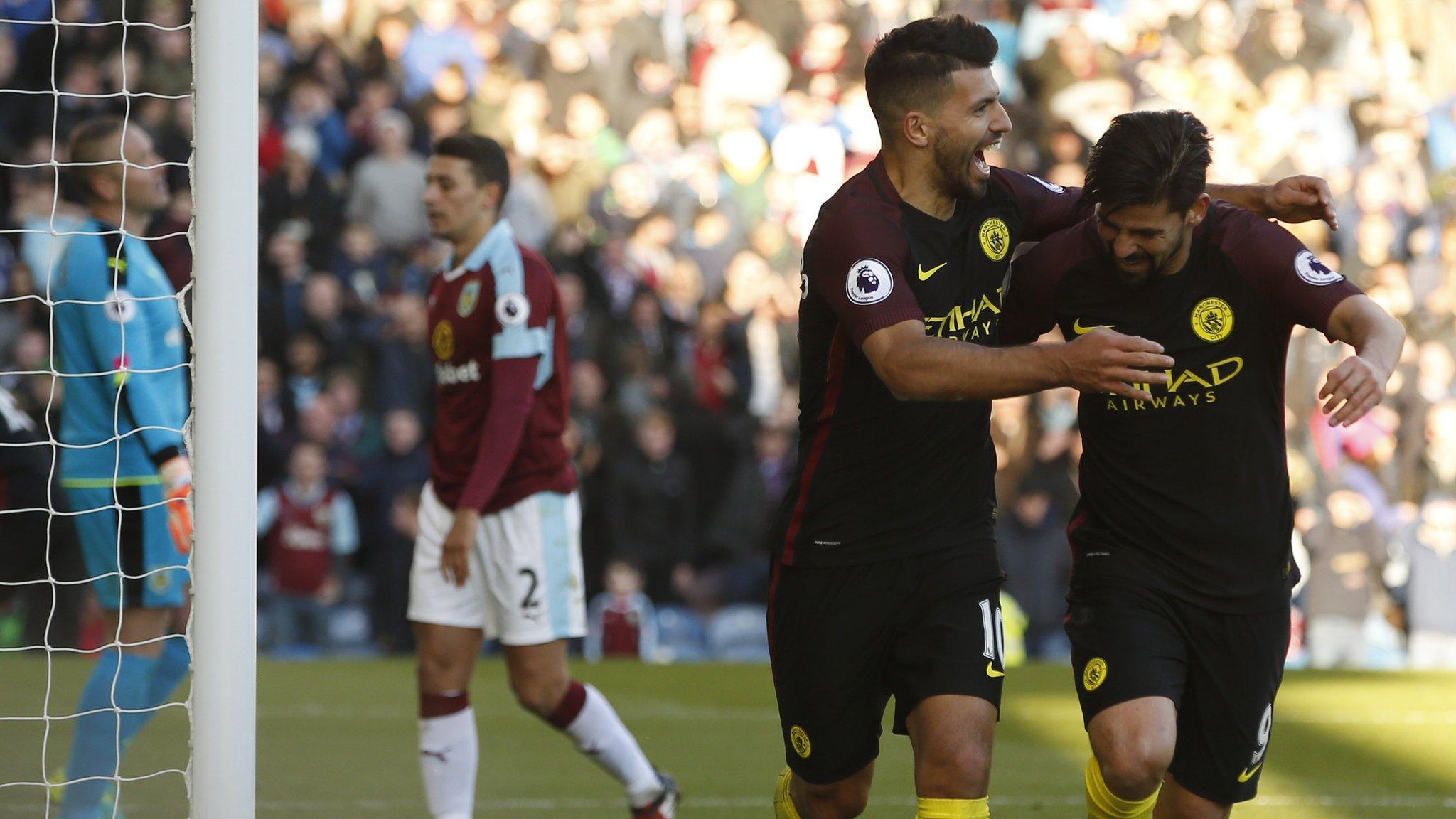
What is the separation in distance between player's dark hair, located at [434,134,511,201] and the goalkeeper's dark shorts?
4.68ft

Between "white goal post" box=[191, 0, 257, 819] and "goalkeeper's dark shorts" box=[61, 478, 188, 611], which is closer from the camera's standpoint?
"white goal post" box=[191, 0, 257, 819]

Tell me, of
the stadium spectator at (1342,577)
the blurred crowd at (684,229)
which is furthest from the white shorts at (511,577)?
the stadium spectator at (1342,577)

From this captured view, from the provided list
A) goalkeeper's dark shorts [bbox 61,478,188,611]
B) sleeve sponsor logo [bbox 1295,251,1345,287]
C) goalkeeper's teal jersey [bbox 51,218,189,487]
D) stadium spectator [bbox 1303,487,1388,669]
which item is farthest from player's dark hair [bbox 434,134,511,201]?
stadium spectator [bbox 1303,487,1388,669]

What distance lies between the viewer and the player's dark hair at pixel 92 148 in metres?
5.23

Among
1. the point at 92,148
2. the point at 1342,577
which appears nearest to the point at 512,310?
the point at 92,148

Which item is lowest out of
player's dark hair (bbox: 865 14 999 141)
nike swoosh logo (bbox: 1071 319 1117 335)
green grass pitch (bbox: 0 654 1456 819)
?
green grass pitch (bbox: 0 654 1456 819)

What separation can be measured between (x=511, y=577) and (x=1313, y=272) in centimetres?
259

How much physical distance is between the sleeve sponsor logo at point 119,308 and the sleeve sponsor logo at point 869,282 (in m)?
2.58

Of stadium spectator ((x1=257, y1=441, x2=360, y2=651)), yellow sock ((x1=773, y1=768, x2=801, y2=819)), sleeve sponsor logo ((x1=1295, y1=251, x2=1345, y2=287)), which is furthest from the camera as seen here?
stadium spectator ((x1=257, y1=441, x2=360, y2=651))

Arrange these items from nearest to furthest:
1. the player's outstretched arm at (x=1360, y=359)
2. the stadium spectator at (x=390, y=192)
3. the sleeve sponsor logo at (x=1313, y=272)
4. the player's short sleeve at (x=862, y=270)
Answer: the player's outstretched arm at (x=1360, y=359) < the player's short sleeve at (x=862, y=270) < the sleeve sponsor logo at (x=1313, y=272) < the stadium spectator at (x=390, y=192)

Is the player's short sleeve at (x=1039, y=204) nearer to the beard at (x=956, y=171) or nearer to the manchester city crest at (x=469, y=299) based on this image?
the beard at (x=956, y=171)

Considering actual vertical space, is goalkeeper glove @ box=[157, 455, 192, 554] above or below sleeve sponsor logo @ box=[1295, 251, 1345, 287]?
below

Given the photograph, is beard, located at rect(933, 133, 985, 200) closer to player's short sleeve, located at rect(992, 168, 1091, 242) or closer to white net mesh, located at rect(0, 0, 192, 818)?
player's short sleeve, located at rect(992, 168, 1091, 242)

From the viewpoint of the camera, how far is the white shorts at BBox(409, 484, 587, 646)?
17.1 ft
